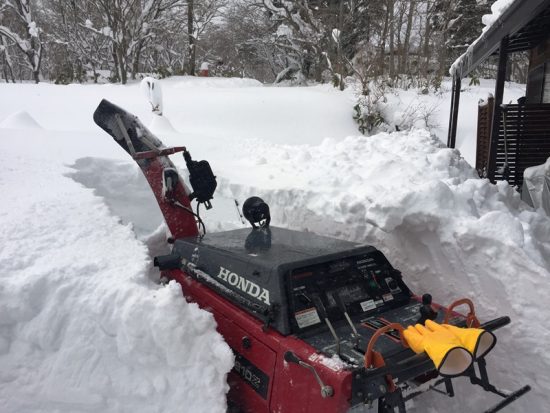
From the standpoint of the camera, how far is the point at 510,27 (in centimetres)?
543

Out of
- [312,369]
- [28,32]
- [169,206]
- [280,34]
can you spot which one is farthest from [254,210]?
[28,32]

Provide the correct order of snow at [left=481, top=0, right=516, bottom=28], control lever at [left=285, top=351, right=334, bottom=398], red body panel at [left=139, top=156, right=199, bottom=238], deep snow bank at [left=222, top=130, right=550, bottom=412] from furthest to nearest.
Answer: snow at [left=481, top=0, right=516, bottom=28] < red body panel at [left=139, top=156, right=199, bottom=238] < deep snow bank at [left=222, top=130, right=550, bottom=412] < control lever at [left=285, top=351, right=334, bottom=398]

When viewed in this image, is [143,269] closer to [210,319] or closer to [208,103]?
[210,319]

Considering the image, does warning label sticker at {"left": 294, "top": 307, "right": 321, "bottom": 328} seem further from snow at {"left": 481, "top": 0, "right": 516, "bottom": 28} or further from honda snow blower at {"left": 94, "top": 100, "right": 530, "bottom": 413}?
snow at {"left": 481, "top": 0, "right": 516, "bottom": 28}

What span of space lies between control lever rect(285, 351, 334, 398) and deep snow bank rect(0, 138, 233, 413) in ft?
1.37

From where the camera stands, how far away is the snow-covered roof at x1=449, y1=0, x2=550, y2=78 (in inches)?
194

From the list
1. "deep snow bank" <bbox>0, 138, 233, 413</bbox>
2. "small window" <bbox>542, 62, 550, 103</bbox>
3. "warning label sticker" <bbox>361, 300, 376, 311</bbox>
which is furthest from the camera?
"small window" <bbox>542, 62, 550, 103</bbox>

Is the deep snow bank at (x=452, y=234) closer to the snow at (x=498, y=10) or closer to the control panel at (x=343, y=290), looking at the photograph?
the control panel at (x=343, y=290)

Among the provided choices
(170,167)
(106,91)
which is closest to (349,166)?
(170,167)

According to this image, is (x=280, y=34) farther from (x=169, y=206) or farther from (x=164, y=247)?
(x=169, y=206)

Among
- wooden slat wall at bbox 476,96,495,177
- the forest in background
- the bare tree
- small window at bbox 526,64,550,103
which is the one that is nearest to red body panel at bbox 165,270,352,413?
wooden slat wall at bbox 476,96,495,177

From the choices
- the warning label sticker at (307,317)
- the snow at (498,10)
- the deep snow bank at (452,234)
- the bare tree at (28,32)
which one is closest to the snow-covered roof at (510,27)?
the snow at (498,10)

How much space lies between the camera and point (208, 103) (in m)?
12.1

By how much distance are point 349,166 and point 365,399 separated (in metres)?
3.15
